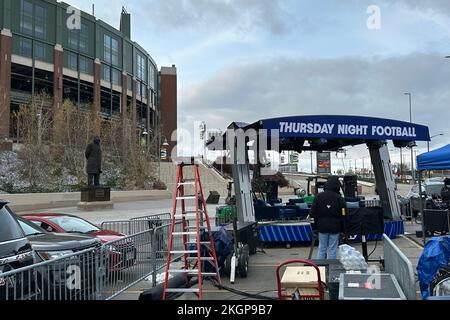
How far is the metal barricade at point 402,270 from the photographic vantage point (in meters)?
4.64

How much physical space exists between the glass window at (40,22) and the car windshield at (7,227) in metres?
57.2

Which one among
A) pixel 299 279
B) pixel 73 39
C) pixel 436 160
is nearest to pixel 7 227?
pixel 299 279

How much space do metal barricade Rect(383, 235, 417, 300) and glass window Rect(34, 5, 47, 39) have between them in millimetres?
58349

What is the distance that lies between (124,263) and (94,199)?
73.2ft

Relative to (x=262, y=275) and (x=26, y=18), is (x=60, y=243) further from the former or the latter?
(x=26, y=18)

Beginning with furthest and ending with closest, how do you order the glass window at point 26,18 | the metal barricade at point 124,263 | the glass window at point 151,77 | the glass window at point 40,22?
the glass window at point 151,77 → the glass window at point 40,22 → the glass window at point 26,18 → the metal barricade at point 124,263

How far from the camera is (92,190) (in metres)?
28.5

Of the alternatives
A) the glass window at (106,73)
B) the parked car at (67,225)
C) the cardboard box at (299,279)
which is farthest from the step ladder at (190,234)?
the glass window at (106,73)

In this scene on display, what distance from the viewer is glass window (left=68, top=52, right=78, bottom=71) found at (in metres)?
61.3

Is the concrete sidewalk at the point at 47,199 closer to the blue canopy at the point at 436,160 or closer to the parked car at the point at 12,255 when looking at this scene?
the blue canopy at the point at 436,160

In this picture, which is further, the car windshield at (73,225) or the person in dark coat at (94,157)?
the person in dark coat at (94,157)

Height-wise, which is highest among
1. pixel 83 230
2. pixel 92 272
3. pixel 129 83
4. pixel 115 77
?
pixel 115 77

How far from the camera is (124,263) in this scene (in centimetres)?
725
